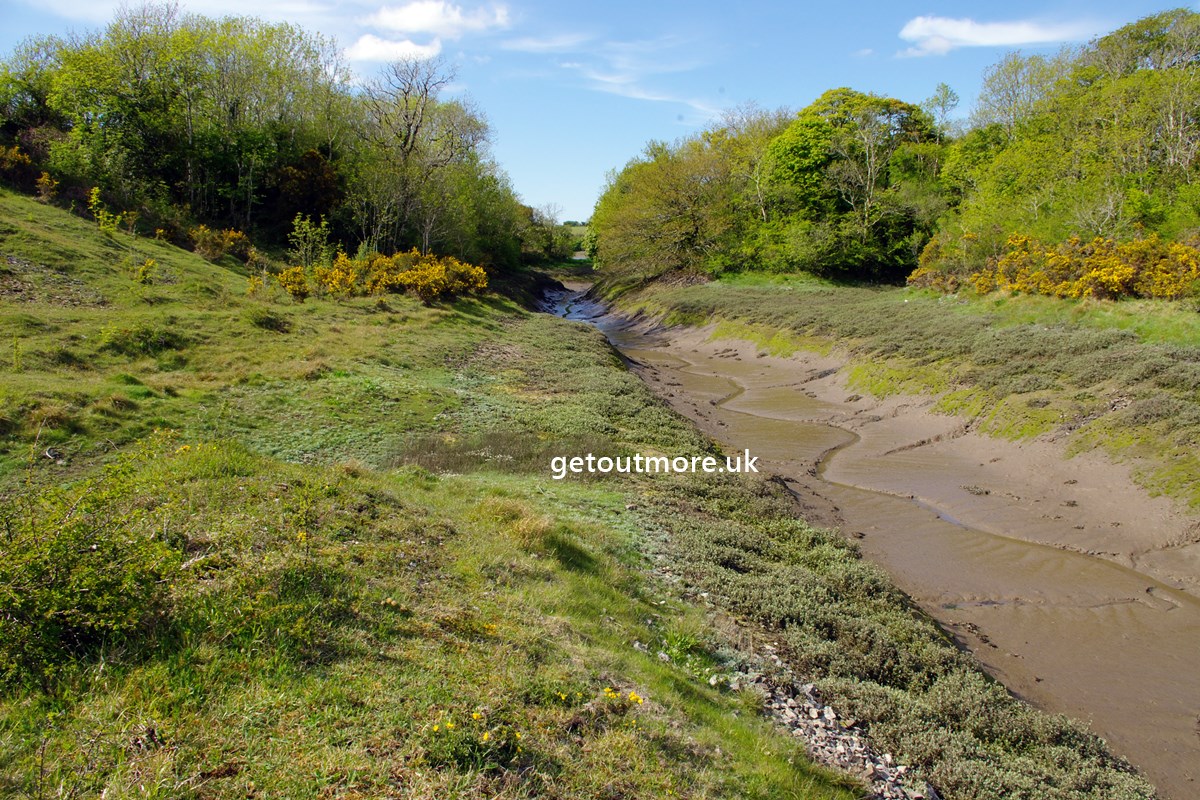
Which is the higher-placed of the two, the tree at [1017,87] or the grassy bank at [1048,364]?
the tree at [1017,87]

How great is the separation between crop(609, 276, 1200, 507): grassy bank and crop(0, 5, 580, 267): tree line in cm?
2378

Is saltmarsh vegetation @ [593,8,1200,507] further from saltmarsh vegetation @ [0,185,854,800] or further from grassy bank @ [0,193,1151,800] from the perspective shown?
saltmarsh vegetation @ [0,185,854,800]

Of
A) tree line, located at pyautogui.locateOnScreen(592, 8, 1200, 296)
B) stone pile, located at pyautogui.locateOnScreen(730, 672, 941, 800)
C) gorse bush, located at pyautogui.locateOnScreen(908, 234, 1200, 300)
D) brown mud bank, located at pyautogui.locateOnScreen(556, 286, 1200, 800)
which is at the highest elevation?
tree line, located at pyautogui.locateOnScreen(592, 8, 1200, 296)

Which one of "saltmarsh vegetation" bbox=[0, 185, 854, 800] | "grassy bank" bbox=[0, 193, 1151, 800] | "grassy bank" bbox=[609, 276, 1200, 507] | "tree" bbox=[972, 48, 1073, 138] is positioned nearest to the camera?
"saltmarsh vegetation" bbox=[0, 185, 854, 800]

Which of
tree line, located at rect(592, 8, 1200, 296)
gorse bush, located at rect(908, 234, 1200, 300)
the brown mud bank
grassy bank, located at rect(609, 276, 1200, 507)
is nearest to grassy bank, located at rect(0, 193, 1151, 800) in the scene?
the brown mud bank

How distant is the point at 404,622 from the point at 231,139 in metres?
38.0

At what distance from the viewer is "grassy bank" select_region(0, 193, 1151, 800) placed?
3715 mm

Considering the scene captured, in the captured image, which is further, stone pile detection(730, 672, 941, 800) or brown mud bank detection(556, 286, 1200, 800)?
brown mud bank detection(556, 286, 1200, 800)

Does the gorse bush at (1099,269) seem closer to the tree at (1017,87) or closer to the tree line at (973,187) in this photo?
the tree line at (973,187)

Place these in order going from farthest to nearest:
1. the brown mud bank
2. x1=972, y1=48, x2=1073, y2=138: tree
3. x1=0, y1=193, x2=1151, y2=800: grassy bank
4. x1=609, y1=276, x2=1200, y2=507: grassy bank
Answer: x1=972, y1=48, x2=1073, y2=138: tree, x1=609, y1=276, x2=1200, y2=507: grassy bank, the brown mud bank, x1=0, y1=193, x2=1151, y2=800: grassy bank

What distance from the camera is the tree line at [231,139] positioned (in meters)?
27.8

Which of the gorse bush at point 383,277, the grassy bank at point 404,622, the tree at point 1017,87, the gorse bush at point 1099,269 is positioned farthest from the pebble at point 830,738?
the tree at point 1017,87

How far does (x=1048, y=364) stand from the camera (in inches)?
712

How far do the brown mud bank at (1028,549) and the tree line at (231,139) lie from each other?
25542 millimetres
